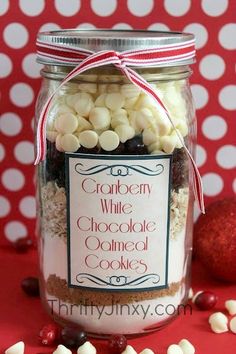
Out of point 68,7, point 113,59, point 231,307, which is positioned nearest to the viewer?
point 113,59

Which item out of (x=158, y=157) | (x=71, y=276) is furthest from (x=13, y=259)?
(x=158, y=157)

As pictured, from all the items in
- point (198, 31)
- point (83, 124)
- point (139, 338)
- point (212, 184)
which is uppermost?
point (198, 31)

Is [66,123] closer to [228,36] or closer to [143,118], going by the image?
[143,118]

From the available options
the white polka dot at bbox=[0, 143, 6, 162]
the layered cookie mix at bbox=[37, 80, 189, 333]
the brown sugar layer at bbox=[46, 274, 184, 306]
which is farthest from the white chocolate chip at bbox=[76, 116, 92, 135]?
the white polka dot at bbox=[0, 143, 6, 162]

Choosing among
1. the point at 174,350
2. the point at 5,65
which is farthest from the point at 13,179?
the point at 174,350

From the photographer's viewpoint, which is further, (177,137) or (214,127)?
(214,127)

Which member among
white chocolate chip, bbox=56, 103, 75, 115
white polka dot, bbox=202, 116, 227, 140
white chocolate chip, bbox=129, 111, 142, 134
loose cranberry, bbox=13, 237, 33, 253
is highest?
white chocolate chip, bbox=56, 103, 75, 115

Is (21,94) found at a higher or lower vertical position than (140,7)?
lower

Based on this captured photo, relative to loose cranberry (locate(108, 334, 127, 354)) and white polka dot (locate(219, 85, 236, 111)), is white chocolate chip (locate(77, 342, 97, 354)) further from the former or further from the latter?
white polka dot (locate(219, 85, 236, 111))
